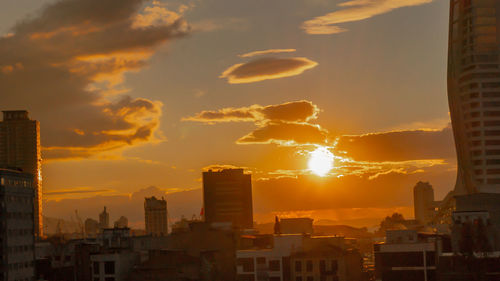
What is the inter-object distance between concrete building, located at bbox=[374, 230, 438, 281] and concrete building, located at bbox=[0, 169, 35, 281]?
3046 inches

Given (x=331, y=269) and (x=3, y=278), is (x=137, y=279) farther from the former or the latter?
(x=331, y=269)

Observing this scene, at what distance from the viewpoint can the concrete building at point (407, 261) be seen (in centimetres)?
18550

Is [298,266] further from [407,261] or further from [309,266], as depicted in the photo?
[407,261]

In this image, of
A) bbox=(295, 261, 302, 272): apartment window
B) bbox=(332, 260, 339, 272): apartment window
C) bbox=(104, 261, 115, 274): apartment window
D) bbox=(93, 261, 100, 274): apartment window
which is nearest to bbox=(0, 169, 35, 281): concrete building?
bbox=(93, 261, 100, 274): apartment window

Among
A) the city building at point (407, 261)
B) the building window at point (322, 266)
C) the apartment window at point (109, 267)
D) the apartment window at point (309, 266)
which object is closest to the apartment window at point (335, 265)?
the building window at point (322, 266)

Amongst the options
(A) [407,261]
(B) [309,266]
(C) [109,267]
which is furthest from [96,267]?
(A) [407,261]

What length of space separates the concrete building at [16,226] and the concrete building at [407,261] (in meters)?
77.4

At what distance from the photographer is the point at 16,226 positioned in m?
185

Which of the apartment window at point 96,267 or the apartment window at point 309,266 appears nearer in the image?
the apartment window at point 309,266

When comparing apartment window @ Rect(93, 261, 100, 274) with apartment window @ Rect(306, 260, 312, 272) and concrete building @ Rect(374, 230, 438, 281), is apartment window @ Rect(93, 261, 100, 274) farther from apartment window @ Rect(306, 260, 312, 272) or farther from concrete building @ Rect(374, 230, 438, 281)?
concrete building @ Rect(374, 230, 438, 281)

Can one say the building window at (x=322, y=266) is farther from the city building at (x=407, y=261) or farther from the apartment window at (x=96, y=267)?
the apartment window at (x=96, y=267)

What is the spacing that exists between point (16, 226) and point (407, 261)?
8490 centimetres

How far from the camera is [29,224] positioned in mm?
193875

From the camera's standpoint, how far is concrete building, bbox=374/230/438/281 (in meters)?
186
